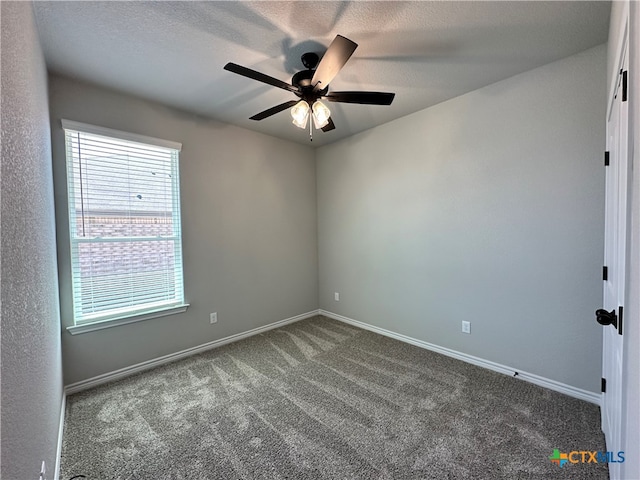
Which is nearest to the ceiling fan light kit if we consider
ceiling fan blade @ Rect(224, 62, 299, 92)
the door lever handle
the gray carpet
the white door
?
ceiling fan blade @ Rect(224, 62, 299, 92)

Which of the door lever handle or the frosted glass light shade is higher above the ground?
the frosted glass light shade

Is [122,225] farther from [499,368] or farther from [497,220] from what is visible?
[499,368]

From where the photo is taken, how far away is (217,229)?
10.4 ft

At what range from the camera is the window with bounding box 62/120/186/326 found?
7.59 ft

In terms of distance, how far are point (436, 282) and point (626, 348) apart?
1865 mm

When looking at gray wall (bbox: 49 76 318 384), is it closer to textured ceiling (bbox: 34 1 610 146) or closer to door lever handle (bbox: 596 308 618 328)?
textured ceiling (bbox: 34 1 610 146)

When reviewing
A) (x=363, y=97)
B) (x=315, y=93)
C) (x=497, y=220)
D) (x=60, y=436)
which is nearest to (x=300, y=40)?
(x=315, y=93)

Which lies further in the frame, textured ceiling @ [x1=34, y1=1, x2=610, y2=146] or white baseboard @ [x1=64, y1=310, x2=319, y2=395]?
white baseboard @ [x1=64, y1=310, x2=319, y2=395]

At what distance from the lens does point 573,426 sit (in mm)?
1816

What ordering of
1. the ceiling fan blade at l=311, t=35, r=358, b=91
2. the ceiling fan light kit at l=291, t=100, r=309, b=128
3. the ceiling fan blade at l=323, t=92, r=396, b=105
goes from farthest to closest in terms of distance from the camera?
the ceiling fan light kit at l=291, t=100, r=309, b=128, the ceiling fan blade at l=323, t=92, r=396, b=105, the ceiling fan blade at l=311, t=35, r=358, b=91

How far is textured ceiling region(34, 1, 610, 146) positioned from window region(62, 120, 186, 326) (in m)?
0.55

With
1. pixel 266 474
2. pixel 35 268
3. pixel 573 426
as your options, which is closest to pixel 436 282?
pixel 573 426

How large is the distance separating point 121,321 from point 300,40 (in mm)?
2812

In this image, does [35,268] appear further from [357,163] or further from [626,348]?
[357,163]
